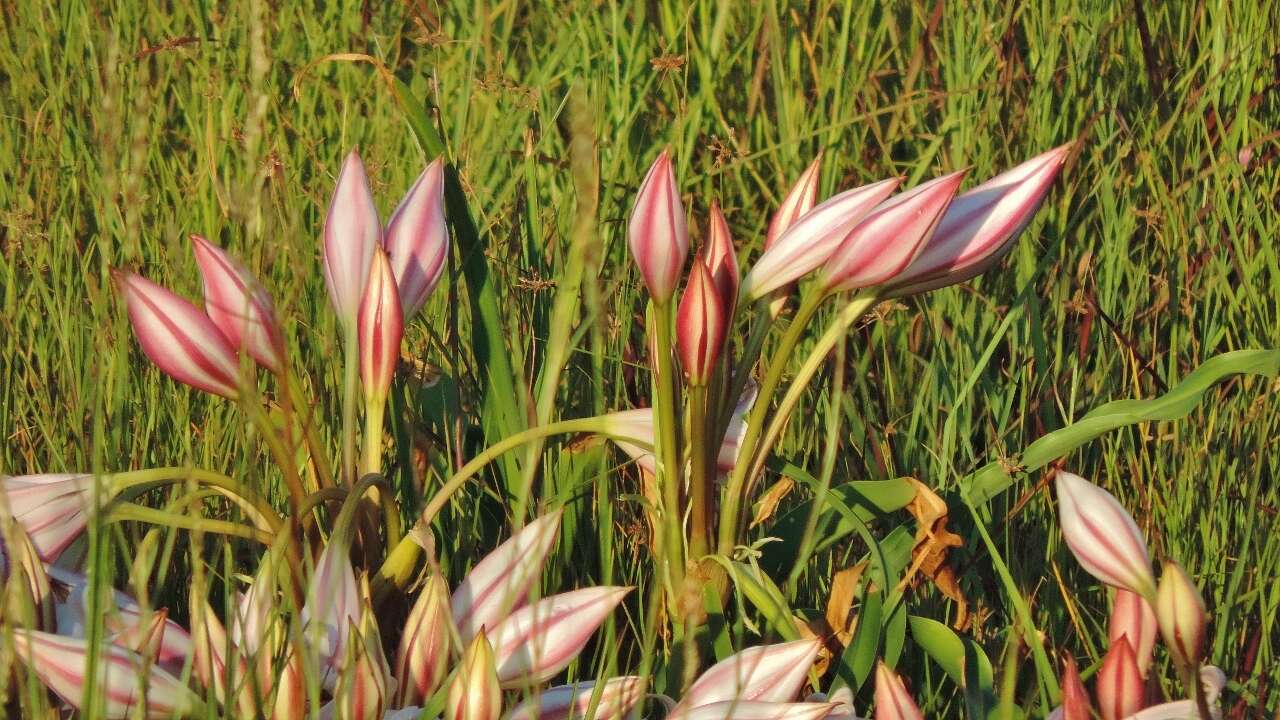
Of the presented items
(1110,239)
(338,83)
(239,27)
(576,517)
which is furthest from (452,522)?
(239,27)

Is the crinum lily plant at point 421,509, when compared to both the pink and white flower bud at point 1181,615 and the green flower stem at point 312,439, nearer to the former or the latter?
the green flower stem at point 312,439

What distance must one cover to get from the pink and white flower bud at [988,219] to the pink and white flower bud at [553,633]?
27cm

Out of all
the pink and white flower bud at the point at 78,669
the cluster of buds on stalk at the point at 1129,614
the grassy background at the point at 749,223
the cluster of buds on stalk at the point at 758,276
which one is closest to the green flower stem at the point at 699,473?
the cluster of buds on stalk at the point at 758,276

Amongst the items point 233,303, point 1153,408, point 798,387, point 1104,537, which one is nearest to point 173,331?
point 233,303

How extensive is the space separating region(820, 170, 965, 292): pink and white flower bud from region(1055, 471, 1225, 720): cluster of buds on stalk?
6.1 inches

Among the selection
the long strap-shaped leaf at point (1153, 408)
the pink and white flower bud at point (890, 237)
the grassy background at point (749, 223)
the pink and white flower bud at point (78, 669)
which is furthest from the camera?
the grassy background at point (749, 223)

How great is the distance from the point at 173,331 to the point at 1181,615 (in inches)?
22.3

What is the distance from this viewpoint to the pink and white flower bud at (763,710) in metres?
0.68

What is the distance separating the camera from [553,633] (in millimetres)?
772

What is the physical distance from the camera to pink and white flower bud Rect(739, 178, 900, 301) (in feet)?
2.78

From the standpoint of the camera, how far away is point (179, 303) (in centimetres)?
79

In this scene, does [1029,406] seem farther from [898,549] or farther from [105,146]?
[105,146]

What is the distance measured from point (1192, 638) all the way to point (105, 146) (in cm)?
57

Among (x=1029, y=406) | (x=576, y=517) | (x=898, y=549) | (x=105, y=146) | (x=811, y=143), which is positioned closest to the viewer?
(x=105, y=146)
